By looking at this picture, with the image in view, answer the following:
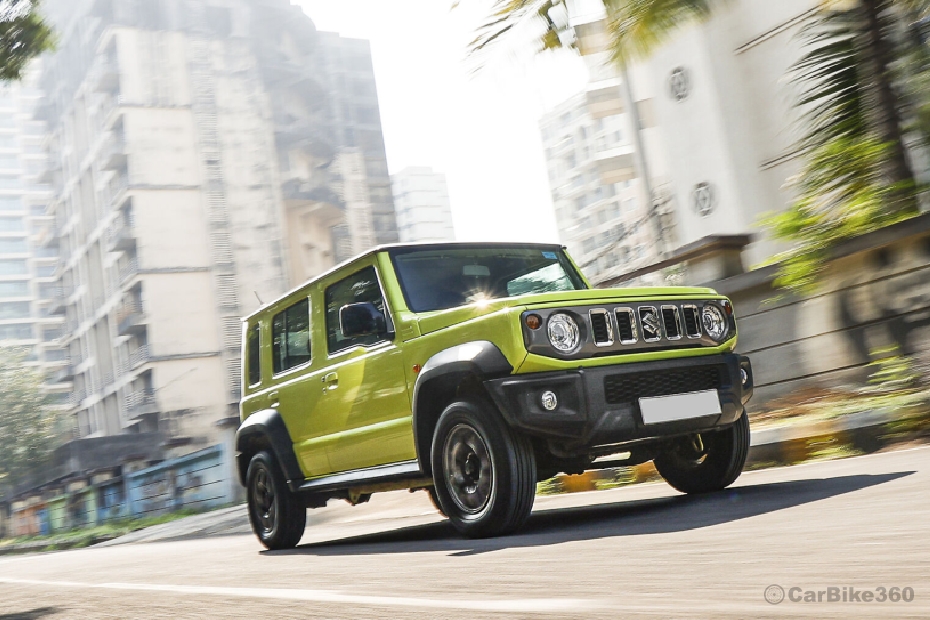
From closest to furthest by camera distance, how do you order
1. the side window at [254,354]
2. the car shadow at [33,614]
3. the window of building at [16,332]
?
the car shadow at [33,614] < the side window at [254,354] < the window of building at [16,332]

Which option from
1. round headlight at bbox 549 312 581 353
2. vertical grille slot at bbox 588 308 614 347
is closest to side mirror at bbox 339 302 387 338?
round headlight at bbox 549 312 581 353

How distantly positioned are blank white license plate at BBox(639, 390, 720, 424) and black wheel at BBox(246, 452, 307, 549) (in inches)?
128

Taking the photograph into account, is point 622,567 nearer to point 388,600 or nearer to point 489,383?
point 388,600

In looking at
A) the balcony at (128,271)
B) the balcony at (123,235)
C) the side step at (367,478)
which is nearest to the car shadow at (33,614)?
the side step at (367,478)

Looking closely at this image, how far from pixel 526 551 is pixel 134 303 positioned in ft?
183

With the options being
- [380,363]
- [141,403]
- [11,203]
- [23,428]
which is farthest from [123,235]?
[11,203]

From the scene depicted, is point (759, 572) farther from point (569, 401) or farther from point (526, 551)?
point (569, 401)

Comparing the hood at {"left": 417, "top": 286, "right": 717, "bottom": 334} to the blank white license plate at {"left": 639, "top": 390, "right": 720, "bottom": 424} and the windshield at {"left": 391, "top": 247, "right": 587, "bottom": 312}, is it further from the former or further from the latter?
the blank white license plate at {"left": 639, "top": 390, "right": 720, "bottom": 424}

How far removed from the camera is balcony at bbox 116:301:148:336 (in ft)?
184

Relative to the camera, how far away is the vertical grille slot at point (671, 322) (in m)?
6.00

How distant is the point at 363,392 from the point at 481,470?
4.38 feet

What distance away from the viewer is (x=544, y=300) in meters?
5.66

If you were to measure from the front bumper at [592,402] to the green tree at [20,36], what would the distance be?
706 centimetres

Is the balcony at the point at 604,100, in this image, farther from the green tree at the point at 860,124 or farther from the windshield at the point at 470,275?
the windshield at the point at 470,275
